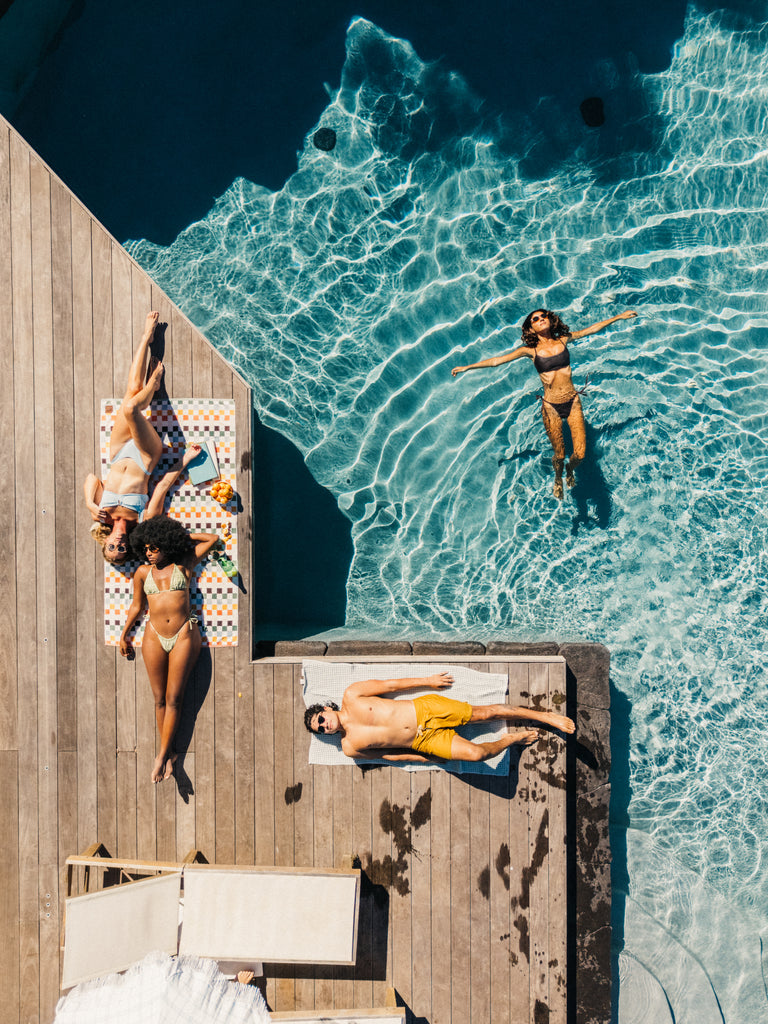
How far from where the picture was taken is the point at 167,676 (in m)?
5.36

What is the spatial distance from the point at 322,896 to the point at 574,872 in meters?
2.24

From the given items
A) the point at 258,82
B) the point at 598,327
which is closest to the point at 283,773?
the point at 598,327

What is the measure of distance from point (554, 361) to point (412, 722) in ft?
11.4

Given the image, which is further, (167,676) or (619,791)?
(619,791)

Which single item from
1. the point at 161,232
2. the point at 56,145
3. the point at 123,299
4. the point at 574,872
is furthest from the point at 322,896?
the point at 56,145

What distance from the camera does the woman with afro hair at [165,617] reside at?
520 centimetres

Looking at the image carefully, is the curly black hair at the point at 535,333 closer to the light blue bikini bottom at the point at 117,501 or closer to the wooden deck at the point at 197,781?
the wooden deck at the point at 197,781

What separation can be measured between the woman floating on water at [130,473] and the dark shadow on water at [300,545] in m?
1.39

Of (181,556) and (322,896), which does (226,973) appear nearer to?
(322,896)

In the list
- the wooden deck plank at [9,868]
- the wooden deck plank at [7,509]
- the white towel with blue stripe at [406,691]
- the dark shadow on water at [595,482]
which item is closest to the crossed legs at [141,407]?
the wooden deck plank at [7,509]

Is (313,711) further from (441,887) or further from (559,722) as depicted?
(559,722)

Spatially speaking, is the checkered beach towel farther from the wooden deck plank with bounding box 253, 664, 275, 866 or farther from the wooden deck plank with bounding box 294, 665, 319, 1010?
the wooden deck plank with bounding box 294, 665, 319, 1010

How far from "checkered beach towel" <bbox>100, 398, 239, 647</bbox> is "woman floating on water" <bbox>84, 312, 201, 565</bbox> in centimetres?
12

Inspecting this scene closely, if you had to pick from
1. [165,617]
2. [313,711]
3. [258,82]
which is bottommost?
[313,711]
